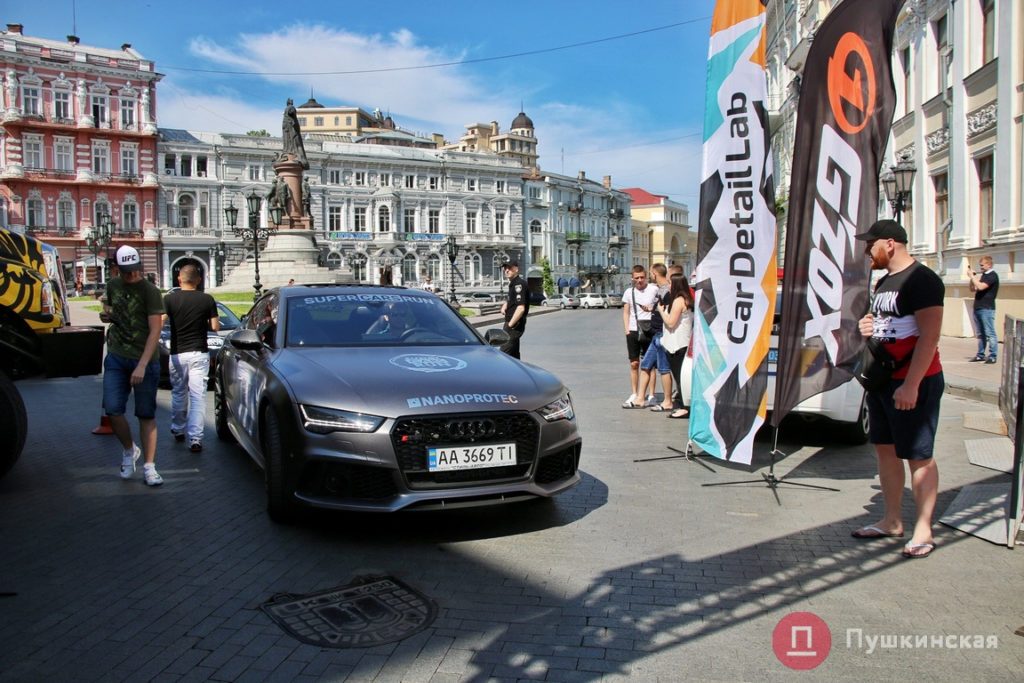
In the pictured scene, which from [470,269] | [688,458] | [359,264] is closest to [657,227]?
[470,269]

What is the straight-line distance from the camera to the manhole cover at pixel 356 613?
3670 millimetres

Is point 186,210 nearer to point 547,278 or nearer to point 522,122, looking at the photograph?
point 547,278

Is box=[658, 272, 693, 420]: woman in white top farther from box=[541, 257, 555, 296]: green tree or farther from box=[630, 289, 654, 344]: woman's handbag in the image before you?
box=[541, 257, 555, 296]: green tree

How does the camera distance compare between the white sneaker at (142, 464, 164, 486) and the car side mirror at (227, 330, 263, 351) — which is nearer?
the car side mirror at (227, 330, 263, 351)

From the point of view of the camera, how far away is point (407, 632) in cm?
372

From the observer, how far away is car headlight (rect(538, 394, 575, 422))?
206 inches

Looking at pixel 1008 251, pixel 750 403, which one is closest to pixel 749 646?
pixel 750 403

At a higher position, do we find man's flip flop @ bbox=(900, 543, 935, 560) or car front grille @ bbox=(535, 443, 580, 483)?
car front grille @ bbox=(535, 443, 580, 483)

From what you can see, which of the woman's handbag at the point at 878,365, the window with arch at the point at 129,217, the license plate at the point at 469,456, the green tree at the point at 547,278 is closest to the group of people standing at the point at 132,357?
the license plate at the point at 469,456

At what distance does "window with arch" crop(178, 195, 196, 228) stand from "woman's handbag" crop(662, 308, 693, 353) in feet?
228

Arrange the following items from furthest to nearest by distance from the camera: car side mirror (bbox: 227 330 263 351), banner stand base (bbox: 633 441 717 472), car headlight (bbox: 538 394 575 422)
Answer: banner stand base (bbox: 633 441 717 472)
car side mirror (bbox: 227 330 263 351)
car headlight (bbox: 538 394 575 422)

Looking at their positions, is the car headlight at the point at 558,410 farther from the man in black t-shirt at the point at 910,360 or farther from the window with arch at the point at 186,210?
the window with arch at the point at 186,210

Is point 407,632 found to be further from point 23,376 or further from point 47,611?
point 23,376

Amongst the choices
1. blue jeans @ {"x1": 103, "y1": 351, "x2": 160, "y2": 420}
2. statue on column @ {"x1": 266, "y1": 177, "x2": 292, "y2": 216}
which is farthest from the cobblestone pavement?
statue on column @ {"x1": 266, "y1": 177, "x2": 292, "y2": 216}
